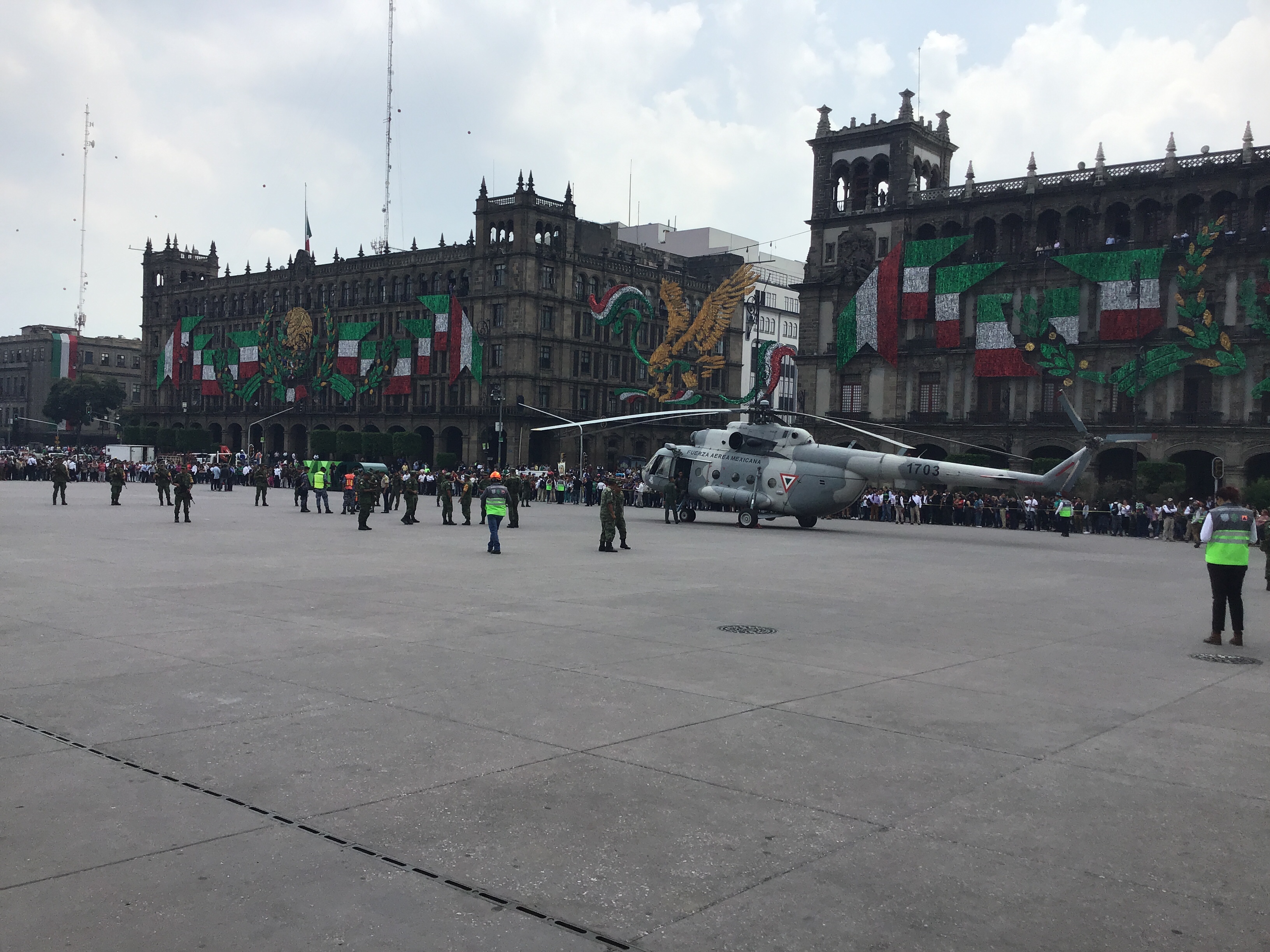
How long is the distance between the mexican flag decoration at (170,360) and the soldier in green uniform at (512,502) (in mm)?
74854

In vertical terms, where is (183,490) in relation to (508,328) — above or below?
below

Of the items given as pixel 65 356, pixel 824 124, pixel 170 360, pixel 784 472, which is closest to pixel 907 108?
pixel 824 124

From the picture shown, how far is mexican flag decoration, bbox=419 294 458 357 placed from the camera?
78188 millimetres

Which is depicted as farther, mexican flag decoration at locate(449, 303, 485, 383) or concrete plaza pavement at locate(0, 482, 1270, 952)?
mexican flag decoration at locate(449, 303, 485, 383)

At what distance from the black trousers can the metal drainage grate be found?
1035 cm

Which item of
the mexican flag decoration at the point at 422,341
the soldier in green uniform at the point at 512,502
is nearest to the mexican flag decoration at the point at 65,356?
the mexican flag decoration at the point at 422,341

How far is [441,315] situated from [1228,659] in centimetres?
7126

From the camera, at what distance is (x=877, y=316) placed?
192 feet

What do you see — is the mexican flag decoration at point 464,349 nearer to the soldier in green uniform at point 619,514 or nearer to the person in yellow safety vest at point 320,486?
the person in yellow safety vest at point 320,486

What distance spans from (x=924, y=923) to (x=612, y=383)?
79774mm

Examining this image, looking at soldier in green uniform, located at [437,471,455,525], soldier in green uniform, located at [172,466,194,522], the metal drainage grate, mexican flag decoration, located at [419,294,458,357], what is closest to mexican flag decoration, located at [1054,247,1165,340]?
soldier in green uniform, located at [437,471,455,525]

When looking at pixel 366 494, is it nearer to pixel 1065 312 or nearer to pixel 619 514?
pixel 619 514

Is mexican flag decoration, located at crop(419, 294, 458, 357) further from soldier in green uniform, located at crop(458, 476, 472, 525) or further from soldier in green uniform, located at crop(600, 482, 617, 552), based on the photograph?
soldier in green uniform, located at crop(600, 482, 617, 552)

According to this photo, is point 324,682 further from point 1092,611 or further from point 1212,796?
point 1092,611
